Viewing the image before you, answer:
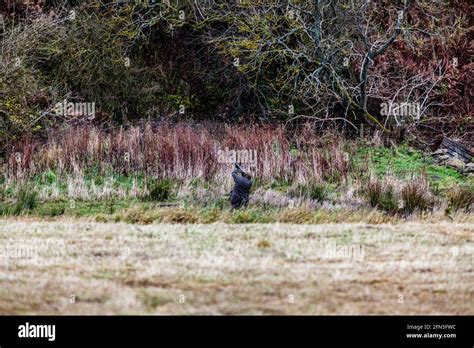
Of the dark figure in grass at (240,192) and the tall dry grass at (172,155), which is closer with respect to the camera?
the dark figure in grass at (240,192)

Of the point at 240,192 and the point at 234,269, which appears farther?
the point at 240,192

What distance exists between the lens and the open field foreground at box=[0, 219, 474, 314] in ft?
19.5

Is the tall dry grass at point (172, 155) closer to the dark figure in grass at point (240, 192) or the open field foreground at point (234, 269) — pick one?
Result: the dark figure in grass at point (240, 192)

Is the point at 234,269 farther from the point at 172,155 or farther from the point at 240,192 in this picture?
the point at 172,155

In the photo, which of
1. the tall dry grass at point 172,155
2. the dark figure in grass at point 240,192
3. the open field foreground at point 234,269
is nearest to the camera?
the open field foreground at point 234,269

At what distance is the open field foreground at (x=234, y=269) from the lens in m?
5.94

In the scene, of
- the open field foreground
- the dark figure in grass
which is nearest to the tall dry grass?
the dark figure in grass

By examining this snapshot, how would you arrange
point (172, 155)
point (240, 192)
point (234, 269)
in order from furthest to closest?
point (172, 155) < point (240, 192) < point (234, 269)

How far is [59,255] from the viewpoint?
770 centimetres

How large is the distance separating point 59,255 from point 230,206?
4.31 meters

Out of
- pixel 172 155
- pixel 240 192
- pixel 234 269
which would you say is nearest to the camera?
pixel 234 269

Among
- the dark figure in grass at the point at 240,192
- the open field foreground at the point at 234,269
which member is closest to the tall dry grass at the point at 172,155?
the dark figure in grass at the point at 240,192

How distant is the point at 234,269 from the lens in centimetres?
696

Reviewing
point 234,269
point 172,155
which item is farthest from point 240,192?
point 234,269
